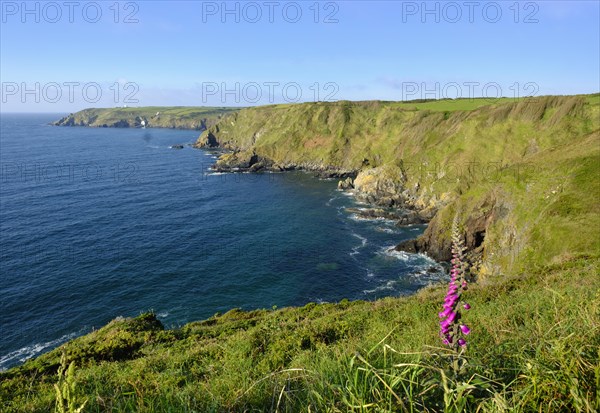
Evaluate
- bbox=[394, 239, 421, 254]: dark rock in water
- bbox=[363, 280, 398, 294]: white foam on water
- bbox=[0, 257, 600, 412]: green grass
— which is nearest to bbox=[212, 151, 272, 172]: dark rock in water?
bbox=[394, 239, 421, 254]: dark rock in water

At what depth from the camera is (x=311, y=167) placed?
424 ft

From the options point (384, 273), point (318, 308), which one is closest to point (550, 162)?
point (384, 273)

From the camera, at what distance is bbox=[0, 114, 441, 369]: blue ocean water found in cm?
4350

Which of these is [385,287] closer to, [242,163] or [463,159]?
[463,159]

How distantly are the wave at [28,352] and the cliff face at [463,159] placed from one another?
4893 centimetres

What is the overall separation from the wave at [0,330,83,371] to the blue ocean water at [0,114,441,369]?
135 millimetres

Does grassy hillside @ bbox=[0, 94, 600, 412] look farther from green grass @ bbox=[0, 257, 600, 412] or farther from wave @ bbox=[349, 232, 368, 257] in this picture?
wave @ bbox=[349, 232, 368, 257]

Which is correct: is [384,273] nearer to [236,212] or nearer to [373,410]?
[236,212]

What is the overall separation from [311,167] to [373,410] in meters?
126

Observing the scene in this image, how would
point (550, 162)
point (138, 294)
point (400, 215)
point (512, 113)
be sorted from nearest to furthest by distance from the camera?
point (138, 294), point (550, 162), point (400, 215), point (512, 113)

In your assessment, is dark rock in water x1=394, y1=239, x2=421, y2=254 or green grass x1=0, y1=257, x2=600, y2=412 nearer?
green grass x1=0, y1=257, x2=600, y2=412

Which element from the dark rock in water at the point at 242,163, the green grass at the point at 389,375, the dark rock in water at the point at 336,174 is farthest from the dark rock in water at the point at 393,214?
the green grass at the point at 389,375

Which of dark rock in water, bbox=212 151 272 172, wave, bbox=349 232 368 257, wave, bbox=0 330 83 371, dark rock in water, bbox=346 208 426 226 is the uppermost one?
dark rock in water, bbox=212 151 272 172

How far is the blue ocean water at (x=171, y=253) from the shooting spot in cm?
4350
